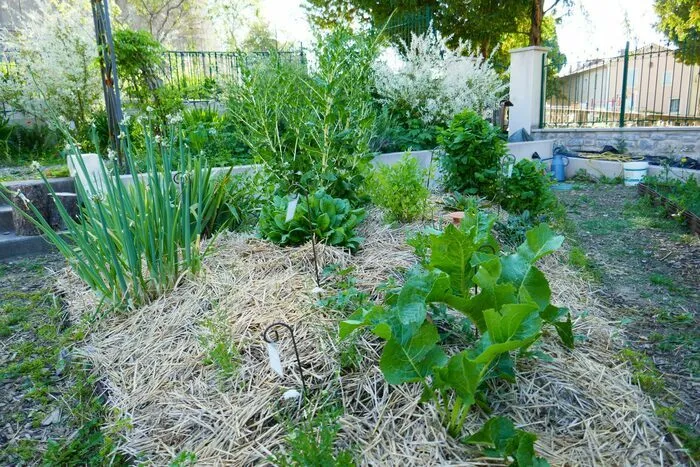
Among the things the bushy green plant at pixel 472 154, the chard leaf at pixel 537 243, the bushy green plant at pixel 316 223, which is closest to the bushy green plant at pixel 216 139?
the bushy green plant at pixel 316 223

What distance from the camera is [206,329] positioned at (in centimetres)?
202

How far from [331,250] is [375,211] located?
3.17 ft

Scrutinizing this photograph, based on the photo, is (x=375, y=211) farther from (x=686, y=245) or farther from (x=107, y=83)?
(x=107, y=83)

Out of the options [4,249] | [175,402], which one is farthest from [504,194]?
[4,249]

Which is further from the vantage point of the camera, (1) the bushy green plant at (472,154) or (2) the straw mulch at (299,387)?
(1) the bushy green plant at (472,154)

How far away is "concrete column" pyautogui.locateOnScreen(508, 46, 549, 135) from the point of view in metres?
8.30

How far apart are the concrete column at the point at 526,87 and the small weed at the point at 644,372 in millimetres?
7246

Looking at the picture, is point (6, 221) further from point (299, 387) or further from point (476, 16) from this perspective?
point (476, 16)

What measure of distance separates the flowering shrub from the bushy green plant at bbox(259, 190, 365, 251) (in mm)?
4827

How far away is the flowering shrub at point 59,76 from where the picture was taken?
6441 millimetres

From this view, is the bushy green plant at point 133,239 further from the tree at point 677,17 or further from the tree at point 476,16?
the tree at point 677,17

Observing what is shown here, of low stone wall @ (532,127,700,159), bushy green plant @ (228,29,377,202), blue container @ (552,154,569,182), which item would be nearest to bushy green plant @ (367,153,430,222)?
bushy green plant @ (228,29,377,202)

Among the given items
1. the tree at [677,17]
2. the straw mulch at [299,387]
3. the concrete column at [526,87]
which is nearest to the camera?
the straw mulch at [299,387]

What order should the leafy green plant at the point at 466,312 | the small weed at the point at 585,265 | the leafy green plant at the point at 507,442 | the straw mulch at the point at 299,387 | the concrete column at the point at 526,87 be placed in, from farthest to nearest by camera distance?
the concrete column at the point at 526,87
the small weed at the point at 585,265
the straw mulch at the point at 299,387
the leafy green plant at the point at 466,312
the leafy green plant at the point at 507,442
